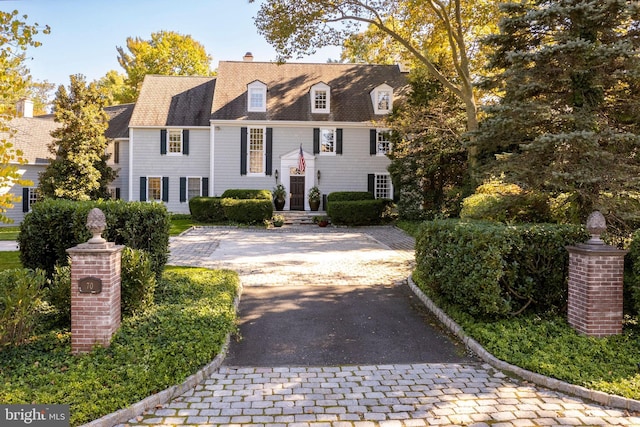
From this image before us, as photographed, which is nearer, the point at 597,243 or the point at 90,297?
the point at 90,297

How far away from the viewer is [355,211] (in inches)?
866

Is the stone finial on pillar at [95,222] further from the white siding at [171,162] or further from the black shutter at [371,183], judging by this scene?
the black shutter at [371,183]

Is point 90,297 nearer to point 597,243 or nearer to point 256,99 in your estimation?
point 597,243

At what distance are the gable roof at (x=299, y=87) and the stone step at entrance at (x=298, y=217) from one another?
5.35 meters

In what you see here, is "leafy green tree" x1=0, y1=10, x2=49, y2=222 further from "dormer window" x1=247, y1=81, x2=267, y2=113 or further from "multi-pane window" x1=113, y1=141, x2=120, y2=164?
"multi-pane window" x1=113, y1=141, x2=120, y2=164

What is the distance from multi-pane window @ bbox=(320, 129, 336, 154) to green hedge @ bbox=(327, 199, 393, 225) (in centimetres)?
419

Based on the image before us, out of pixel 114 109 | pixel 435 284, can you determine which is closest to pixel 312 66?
pixel 114 109

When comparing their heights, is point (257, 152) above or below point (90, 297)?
above

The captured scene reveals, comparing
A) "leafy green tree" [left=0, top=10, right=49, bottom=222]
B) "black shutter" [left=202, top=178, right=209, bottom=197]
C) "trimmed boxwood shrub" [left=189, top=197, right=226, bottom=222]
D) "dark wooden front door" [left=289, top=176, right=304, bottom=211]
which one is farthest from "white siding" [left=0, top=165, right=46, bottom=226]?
"leafy green tree" [left=0, top=10, right=49, bottom=222]

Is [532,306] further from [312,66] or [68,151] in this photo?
[312,66]

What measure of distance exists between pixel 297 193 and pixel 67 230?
18.2 metres

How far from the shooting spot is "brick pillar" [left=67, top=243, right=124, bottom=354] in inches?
207

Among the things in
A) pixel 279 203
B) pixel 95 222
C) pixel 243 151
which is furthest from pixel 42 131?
pixel 95 222
